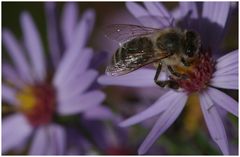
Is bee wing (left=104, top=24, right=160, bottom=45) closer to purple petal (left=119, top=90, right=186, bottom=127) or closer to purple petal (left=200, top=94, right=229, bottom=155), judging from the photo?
purple petal (left=119, top=90, right=186, bottom=127)

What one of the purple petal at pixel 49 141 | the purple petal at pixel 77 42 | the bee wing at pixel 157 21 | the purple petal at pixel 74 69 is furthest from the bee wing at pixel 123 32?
the purple petal at pixel 49 141

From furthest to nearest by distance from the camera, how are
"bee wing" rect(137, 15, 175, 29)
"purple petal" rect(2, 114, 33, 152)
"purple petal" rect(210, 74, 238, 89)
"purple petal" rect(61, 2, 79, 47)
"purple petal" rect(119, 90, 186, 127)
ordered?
"purple petal" rect(2, 114, 33, 152) < "purple petal" rect(61, 2, 79, 47) < "bee wing" rect(137, 15, 175, 29) < "purple petal" rect(119, 90, 186, 127) < "purple petal" rect(210, 74, 238, 89)

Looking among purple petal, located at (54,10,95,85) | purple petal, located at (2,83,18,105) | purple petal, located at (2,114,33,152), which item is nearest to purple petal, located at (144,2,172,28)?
purple petal, located at (54,10,95,85)

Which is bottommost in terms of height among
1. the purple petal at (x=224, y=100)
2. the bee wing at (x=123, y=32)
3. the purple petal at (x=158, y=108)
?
the purple petal at (x=158, y=108)

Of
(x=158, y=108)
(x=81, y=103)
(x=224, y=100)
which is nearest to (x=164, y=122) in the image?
(x=158, y=108)

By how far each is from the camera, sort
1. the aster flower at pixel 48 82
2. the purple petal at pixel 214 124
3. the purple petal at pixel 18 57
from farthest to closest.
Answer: the purple petal at pixel 18 57 < the aster flower at pixel 48 82 < the purple petal at pixel 214 124

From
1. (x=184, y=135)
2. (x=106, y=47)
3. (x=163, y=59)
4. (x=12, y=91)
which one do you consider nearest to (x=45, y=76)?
(x=12, y=91)

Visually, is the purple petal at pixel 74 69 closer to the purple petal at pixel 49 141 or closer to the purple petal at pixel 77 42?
the purple petal at pixel 77 42
